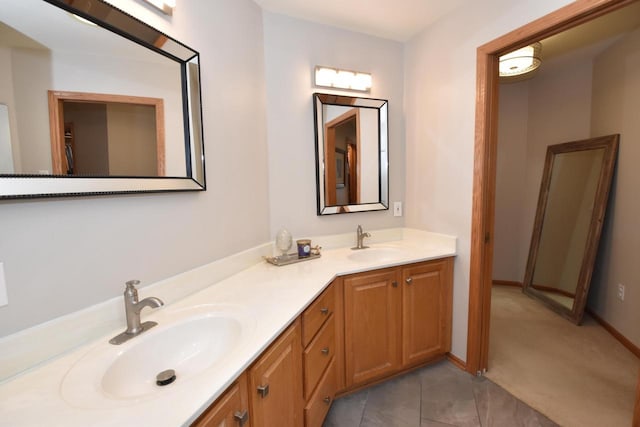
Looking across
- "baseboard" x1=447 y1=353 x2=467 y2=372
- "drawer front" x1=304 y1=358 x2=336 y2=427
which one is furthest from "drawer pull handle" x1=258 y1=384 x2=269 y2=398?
"baseboard" x1=447 y1=353 x2=467 y2=372

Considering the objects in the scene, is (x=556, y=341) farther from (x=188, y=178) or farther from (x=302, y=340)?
(x=188, y=178)

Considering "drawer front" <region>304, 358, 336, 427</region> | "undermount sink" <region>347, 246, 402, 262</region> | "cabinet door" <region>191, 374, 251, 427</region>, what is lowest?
"drawer front" <region>304, 358, 336, 427</region>

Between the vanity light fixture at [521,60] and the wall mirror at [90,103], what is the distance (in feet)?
8.04

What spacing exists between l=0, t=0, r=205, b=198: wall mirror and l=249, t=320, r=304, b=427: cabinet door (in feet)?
2.60

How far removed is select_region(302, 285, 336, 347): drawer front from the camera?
1245mm

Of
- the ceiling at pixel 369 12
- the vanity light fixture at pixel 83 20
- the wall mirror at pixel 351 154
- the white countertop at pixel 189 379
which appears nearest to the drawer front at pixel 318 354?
the white countertop at pixel 189 379

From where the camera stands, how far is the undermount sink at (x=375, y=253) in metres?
2.07

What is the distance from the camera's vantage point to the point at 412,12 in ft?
6.26

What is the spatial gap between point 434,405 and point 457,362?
0.46 meters

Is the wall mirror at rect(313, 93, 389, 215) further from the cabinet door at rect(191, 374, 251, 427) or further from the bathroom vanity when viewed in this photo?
the cabinet door at rect(191, 374, 251, 427)

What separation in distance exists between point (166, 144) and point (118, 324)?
0.73m

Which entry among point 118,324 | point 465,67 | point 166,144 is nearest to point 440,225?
point 465,67

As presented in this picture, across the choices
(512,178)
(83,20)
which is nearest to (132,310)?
(83,20)

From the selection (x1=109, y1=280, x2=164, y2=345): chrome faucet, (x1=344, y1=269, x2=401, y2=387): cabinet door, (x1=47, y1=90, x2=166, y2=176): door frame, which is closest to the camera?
(x1=47, y1=90, x2=166, y2=176): door frame
